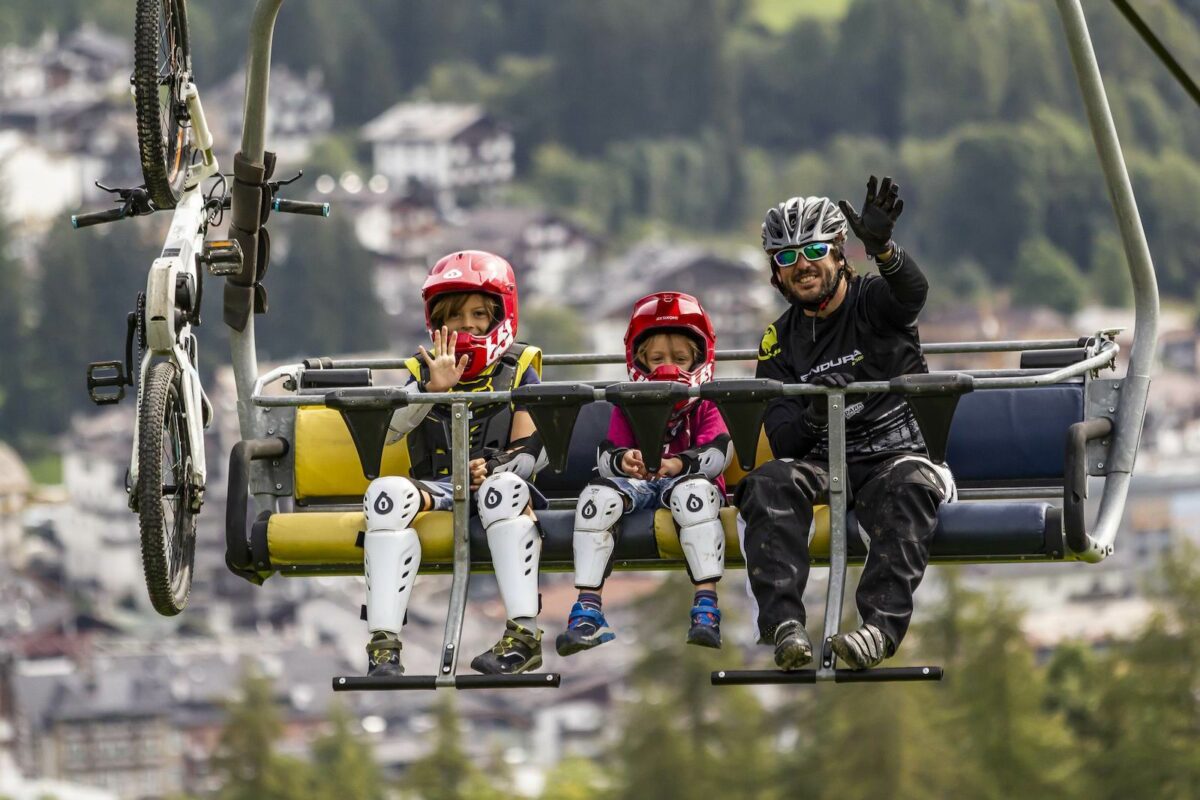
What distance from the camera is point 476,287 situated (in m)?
14.4

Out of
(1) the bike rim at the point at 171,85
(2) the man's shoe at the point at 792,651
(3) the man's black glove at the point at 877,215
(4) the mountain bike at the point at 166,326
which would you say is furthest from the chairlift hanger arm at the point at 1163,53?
(1) the bike rim at the point at 171,85

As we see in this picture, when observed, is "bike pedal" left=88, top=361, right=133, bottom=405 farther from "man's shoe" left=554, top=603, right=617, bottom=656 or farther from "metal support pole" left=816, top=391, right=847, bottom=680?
"metal support pole" left=816, top=391, right=847, bottom=680

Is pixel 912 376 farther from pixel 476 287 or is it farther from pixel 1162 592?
→ pixel 1162 592

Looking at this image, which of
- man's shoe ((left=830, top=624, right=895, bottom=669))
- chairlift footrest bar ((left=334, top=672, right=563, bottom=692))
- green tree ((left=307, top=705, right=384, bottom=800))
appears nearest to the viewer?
chairlift footrest bar ((left=334, top=672, right=563, bottom=692))

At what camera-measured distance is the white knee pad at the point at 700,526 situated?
45.1 feet

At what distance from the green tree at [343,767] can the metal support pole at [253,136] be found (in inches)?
3794

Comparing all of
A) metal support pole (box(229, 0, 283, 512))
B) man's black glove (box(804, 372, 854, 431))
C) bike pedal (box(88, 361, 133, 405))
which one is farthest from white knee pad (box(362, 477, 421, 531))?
man's black glove (box(804, 372, 854, 431))

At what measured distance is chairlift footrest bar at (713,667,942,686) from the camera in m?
12.6

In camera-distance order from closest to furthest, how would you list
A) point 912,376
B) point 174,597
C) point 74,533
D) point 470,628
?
point 912,376, point 174,597, point 470,628, point 74,533

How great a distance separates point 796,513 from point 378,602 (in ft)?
5.65

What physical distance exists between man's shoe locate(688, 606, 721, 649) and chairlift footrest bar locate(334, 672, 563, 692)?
619 millimetres

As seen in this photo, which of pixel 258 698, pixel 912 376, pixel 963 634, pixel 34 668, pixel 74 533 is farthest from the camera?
pixel 74 533

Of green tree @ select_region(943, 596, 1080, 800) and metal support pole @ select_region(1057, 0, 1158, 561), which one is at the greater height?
metal support pole @ select_region(1057, 0, 1158, 561)

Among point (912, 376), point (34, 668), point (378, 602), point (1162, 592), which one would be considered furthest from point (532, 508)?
point (34, 668)
